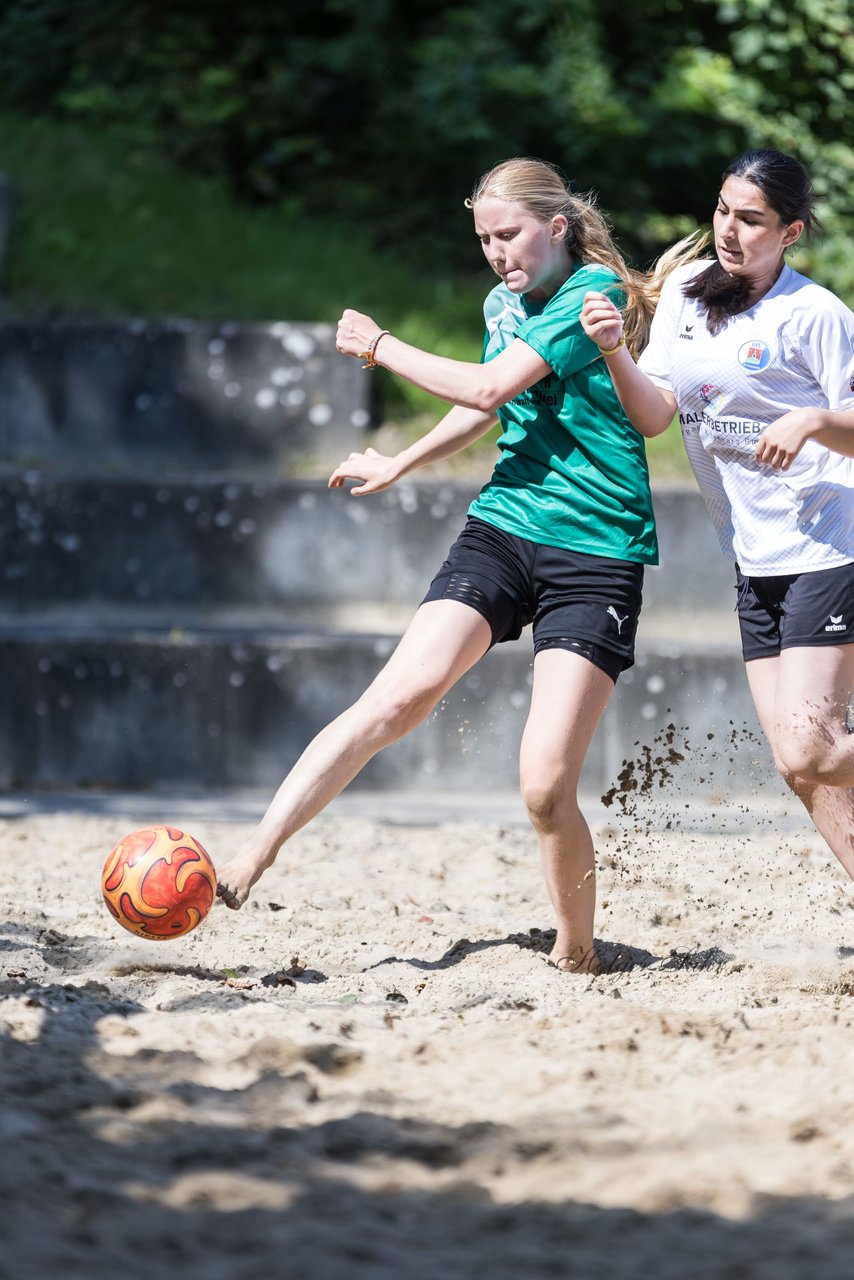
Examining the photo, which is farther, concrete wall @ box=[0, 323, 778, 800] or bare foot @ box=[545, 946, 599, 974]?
concrete wall @ box=[0, 323, 778, 800]

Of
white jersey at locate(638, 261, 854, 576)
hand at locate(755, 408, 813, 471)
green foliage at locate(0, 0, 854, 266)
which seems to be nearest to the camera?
hand at locate(755, 408, 813, 471)

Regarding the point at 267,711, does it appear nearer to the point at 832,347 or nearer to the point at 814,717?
the point at 814,717

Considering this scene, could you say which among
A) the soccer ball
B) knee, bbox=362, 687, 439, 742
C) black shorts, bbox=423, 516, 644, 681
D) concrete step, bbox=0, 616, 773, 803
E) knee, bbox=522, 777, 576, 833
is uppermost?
black shorts, bbox=423, 516, 644, 681

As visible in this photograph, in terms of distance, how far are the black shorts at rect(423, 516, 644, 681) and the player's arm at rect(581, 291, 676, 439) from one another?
1.19ft

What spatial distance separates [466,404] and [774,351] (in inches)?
28.4

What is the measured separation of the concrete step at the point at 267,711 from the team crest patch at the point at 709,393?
2859 mm

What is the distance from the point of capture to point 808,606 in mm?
3645

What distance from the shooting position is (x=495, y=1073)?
295 centimetres

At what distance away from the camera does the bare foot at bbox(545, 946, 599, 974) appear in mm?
3914

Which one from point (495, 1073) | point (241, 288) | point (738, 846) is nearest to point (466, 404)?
point (495, 1073)

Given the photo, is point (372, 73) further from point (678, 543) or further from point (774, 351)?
point (774, 351)

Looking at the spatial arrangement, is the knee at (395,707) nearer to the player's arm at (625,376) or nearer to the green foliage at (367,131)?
the player's arm at (625,376)

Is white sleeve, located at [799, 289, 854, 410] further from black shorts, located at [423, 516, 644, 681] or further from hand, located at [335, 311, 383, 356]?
hand, located at [335, 311, 383, 356]

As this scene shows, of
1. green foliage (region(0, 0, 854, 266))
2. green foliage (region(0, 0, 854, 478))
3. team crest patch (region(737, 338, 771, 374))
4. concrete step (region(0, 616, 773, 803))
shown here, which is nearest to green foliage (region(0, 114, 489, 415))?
green foliage (region(0, 0, 854, 478))
